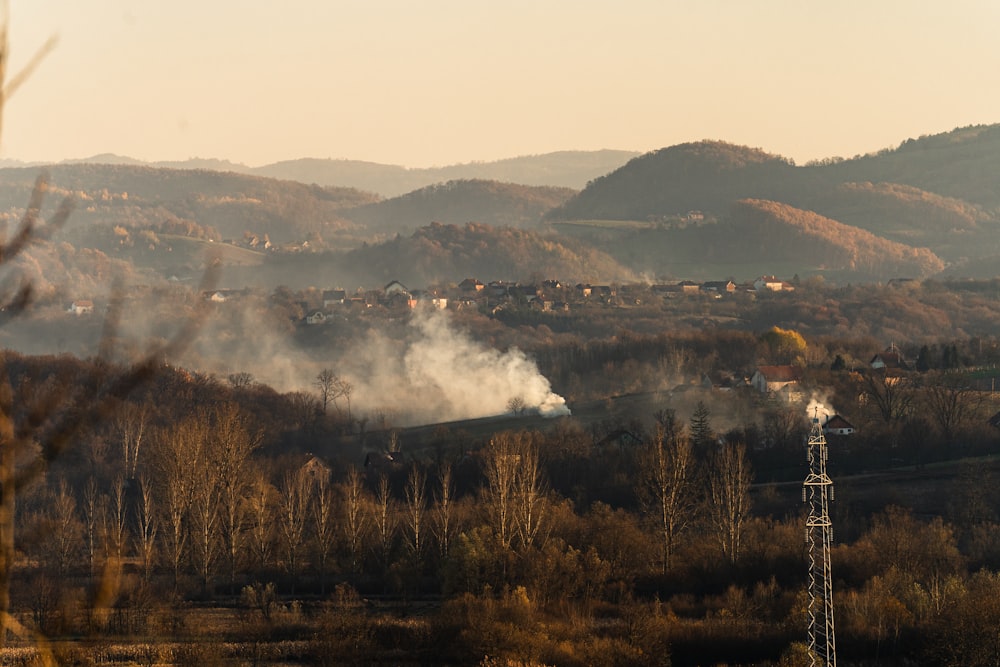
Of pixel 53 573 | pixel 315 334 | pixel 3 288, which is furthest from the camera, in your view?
pixel 315 334

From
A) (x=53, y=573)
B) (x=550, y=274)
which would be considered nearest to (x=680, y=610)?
(x=53, y=573)

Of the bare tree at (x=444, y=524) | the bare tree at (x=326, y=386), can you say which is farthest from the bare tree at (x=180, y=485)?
the bare tree at (x=326, y=386)

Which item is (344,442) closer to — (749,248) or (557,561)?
(557,561)

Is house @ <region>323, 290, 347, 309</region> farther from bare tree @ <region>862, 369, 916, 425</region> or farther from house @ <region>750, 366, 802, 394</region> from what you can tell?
bare tree @ <region>862, 369, 916, 425</region>

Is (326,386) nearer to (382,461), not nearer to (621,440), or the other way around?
(382,461)

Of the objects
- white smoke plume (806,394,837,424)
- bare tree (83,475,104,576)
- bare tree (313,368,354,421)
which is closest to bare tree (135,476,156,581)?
bare tree (83,475,104,576)

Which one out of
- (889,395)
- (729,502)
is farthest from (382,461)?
(889,395)

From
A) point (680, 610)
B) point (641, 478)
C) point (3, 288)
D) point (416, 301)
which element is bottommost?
point (680, 610)
